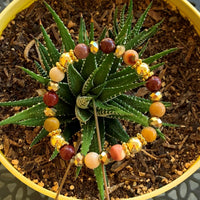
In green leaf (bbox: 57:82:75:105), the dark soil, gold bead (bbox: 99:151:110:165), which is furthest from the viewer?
the dark soil

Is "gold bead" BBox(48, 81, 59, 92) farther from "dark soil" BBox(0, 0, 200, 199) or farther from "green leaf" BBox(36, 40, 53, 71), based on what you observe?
"dark soil" BBox(0, 0, 200, 199)

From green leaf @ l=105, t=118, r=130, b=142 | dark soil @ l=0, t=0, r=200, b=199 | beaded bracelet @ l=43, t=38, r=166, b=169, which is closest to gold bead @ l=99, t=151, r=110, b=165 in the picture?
beaded bracelet @ l=43, t=38, r=166, b=169

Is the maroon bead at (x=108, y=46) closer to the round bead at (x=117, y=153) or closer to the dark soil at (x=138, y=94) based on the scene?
the round bead at (x=117, y=153)

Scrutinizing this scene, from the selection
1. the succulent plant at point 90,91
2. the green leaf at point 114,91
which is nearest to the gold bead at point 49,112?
the succulent plant at point 90,91

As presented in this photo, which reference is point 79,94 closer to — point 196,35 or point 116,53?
point 116,53

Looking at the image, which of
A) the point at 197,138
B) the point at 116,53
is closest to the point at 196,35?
the point at 197,138

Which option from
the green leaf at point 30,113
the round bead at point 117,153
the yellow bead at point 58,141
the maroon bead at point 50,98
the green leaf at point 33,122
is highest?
the round bead at point 117,153
